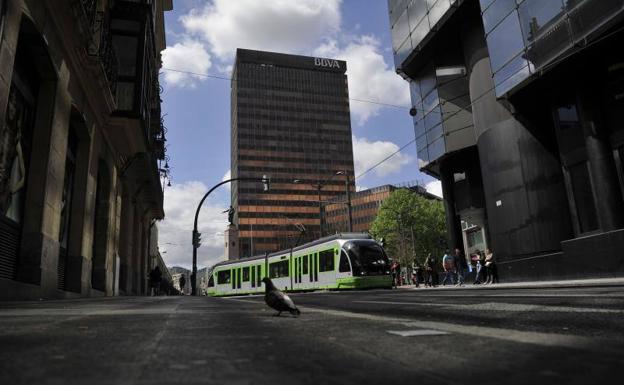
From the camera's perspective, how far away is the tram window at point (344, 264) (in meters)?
22.1

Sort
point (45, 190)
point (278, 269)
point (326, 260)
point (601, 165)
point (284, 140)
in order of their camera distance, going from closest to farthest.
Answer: point (45, 190)
point (601, 165)
point (326, 260)
point (278, 269)
point (284, 140)

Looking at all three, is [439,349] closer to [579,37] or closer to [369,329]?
[369,329]

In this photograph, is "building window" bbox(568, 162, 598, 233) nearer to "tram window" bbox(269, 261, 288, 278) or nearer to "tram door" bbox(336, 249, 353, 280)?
"tram door" bbox(336, 249, 353, 280)

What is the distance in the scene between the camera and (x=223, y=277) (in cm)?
3325

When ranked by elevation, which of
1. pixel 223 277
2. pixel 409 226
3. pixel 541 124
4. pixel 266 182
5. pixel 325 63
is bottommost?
pixel 223 277

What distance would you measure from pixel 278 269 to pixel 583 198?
17055mm

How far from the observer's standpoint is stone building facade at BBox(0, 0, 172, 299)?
916 centimetres

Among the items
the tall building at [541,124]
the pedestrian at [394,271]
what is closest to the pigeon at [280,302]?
the tall building at [541,124]

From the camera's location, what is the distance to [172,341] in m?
2.04

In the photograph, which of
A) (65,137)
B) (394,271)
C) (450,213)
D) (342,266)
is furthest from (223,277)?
(65,137)

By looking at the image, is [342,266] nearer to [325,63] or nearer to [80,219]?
[80,219]

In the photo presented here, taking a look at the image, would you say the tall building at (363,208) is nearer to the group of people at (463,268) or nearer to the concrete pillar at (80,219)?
the group of people at (463,268)

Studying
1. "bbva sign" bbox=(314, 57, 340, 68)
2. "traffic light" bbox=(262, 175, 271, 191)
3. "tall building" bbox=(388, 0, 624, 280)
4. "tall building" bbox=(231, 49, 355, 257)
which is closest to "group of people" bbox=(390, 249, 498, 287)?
"tall building" bbox=(388, 0, 624, 280)

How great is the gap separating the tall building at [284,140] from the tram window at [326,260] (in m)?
98.6
